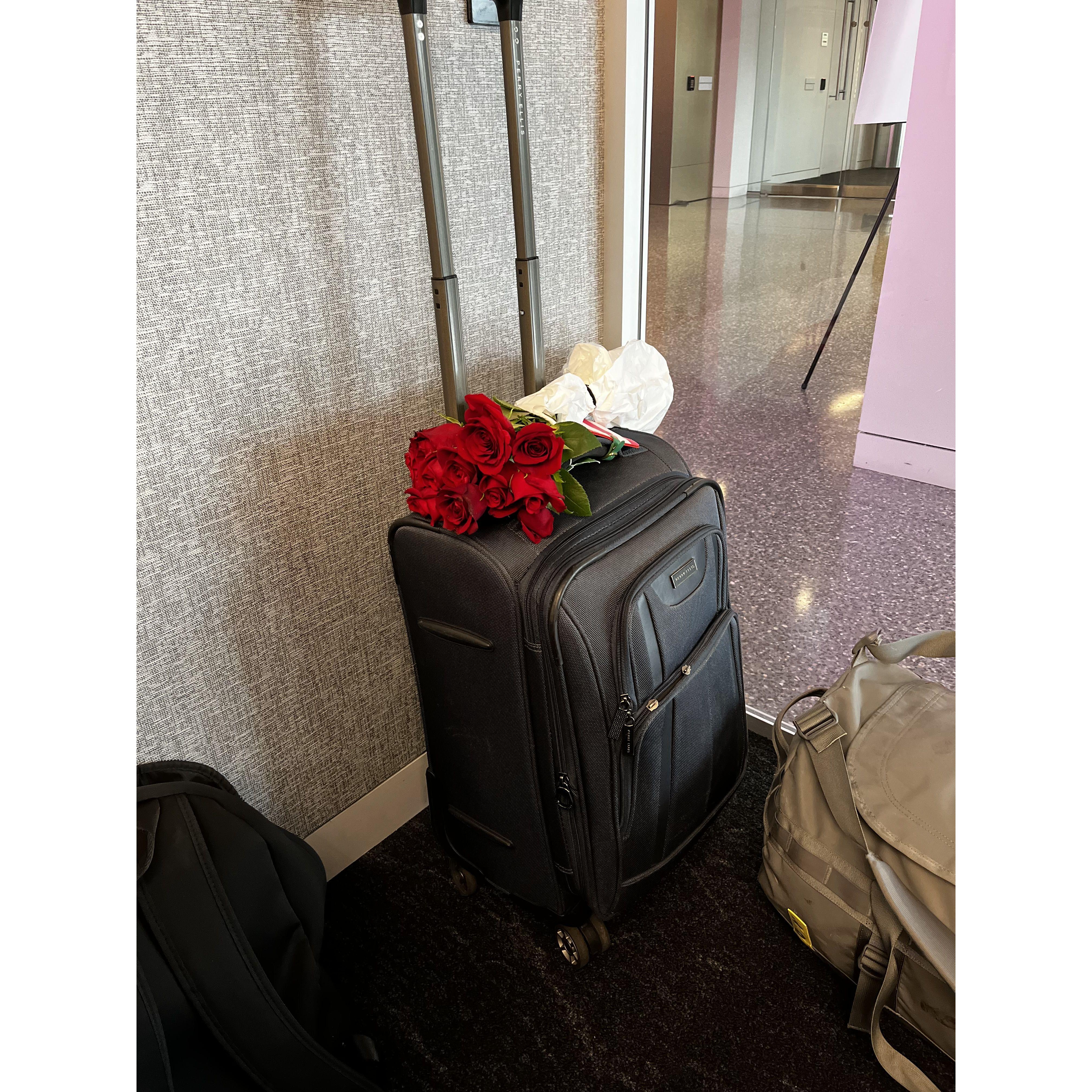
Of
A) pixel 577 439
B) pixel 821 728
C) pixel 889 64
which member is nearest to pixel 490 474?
pixel 577 439

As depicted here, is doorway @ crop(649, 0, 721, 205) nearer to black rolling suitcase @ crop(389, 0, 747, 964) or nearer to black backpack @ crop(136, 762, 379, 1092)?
black rolling suitcase @ crop(389, 0, 747, 964)

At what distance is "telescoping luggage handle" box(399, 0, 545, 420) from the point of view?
36.4 inches

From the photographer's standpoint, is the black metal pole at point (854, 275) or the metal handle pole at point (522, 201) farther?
the black metal pole at point (854, 275)

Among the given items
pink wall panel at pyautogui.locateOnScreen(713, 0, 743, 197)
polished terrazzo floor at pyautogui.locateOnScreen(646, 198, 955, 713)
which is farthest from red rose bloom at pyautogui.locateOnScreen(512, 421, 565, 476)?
pink wall panel at pyautogui.locateOnScreen(713, 0, 743, 197)

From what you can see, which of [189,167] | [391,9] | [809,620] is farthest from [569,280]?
[809,620]

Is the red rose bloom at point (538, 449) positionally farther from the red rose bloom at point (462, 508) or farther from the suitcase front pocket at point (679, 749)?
the suitcase front pocket at point (679, 749)

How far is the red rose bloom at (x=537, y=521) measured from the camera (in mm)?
910

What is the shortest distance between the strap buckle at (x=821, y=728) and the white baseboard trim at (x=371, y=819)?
567 millimetres

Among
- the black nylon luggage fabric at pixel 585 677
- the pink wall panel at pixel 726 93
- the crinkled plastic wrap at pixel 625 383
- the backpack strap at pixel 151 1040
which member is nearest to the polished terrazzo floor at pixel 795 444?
the pink wall panel at pixel 726 93

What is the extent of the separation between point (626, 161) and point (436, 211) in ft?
1.49

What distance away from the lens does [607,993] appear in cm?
111

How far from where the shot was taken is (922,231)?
2172 mm

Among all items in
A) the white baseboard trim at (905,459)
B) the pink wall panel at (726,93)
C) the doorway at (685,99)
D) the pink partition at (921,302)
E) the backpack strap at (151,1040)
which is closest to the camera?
the backpack strap at (151,1040)
